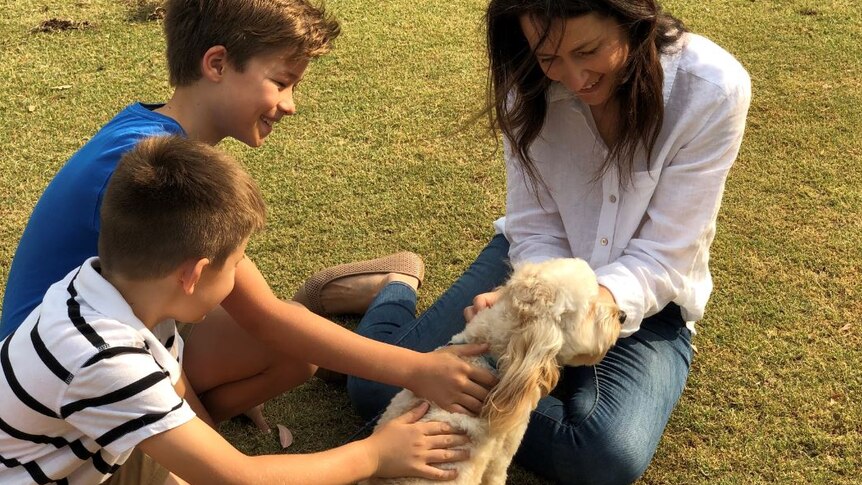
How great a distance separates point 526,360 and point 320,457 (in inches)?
27.4

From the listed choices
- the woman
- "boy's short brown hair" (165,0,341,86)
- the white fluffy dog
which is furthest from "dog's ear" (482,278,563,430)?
"boy's short brown hair" (165,0,341,86)

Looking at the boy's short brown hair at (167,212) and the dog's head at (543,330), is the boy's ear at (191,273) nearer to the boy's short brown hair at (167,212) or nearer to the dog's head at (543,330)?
the boy's short brown hair at (167,212)

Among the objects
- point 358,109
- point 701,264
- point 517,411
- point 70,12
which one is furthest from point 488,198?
point 70,12

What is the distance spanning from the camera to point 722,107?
112 inches

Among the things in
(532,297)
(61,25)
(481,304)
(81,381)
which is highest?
(81,381)

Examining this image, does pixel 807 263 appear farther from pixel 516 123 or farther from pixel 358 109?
pixel 358 109

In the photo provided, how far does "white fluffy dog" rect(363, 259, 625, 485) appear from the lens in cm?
246

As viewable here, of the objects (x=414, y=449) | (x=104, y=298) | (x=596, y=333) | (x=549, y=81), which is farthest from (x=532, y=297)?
(x=104, y=298)

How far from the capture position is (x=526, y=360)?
2.47 meters

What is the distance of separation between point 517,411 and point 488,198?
2349 mm

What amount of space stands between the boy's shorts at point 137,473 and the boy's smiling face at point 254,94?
1.16 meters

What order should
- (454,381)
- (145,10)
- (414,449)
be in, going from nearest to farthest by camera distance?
(414,449) < (454,381) < (145,10)

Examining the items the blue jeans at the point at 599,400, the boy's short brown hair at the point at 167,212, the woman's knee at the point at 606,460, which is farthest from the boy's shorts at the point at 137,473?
the woman's knee at the point at 606,460

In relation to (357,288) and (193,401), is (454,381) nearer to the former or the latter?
(193,401)
